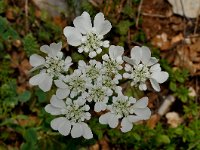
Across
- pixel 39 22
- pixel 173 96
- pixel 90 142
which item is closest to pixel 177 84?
pixel 173 96

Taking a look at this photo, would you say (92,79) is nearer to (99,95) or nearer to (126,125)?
(99,95)

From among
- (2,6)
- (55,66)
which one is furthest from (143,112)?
(2,6)

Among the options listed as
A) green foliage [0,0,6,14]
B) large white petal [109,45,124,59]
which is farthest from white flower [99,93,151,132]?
green foliage [0,0,6,14]

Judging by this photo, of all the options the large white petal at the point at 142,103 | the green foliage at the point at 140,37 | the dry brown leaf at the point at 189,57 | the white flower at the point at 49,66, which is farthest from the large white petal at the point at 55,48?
the dry brown leaf at the point at 189,57

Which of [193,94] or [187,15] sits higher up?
[187,15]

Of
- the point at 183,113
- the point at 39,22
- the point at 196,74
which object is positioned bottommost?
the point at 183,113

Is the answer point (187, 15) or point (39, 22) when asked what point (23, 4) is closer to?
point (39, 22)

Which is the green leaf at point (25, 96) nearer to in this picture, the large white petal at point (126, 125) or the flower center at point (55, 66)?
the flower center at point (55, 66)
